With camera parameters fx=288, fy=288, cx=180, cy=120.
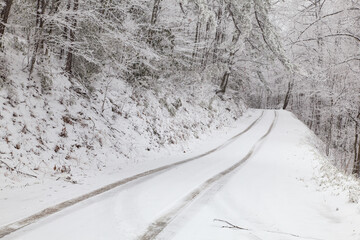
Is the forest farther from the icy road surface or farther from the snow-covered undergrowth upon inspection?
the icy road surface

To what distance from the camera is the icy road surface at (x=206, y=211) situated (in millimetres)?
4332

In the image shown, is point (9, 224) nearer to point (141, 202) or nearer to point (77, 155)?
point (141, 202)

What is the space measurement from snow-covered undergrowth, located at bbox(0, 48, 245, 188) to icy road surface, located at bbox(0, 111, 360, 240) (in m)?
2.11

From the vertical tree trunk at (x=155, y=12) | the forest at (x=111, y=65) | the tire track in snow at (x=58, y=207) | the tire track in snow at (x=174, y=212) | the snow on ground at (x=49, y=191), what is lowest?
the snow on ground at (x=49, y=191)

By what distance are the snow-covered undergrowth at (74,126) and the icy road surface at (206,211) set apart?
2.11 meters

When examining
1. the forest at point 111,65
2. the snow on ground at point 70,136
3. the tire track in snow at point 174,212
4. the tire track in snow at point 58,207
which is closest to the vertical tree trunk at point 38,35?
the forest at point 111,65

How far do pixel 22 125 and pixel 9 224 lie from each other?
421 centimetres

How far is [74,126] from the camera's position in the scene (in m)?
9.48

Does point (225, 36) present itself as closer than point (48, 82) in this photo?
No

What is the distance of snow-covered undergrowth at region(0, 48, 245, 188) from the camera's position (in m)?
7.24

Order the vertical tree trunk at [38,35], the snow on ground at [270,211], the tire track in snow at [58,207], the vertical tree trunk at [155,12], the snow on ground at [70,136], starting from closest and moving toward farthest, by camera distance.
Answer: the tire track in snow at [58,207] < the snow on ground at [270,211] < the snow on ground at [70,136] < the vertical tree trunk at [38,35] < the vertical tree trunk at [155,12]

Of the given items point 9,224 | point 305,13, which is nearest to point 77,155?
point 9,224

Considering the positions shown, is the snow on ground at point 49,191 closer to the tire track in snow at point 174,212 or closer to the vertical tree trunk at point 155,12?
the tire track in snow at point 174,212

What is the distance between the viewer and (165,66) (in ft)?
58.0
